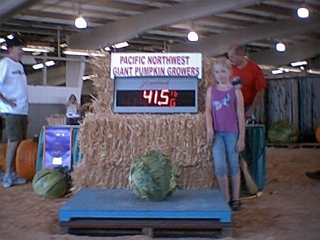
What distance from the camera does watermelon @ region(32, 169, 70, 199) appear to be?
19.3ft

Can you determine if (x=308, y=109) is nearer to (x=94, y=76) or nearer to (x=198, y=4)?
(x=198, y=4)

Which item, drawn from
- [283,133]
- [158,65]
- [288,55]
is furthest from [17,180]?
[288,55]

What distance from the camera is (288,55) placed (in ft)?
65.0

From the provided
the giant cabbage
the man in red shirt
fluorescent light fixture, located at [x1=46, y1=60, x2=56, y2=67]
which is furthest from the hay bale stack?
fluorescent light fixture, located at [x1=46, y1=60, x2=56, y2=67]

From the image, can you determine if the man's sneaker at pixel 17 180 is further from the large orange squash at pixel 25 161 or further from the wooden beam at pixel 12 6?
the wooden beam at pixel 12 6

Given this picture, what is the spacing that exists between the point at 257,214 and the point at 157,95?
1.42 metres

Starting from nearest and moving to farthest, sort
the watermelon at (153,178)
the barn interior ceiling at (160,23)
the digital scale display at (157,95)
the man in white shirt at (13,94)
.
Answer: the watermelon at (153,178) → the digital scale display at (157,95) → the man in white shirt at (13,94) → the barn interior ceiling at (160,23)

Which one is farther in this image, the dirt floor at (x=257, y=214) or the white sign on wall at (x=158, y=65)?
the white sign on wall at (x=158, y=65)

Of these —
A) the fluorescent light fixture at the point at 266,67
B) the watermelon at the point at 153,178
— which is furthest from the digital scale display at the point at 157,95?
the fluorescent light fixture at the point at 266,67

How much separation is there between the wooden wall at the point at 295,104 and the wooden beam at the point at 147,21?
11.6 ft

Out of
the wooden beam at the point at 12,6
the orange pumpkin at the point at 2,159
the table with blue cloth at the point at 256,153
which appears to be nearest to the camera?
the table with blue cloth at the point at 256,153

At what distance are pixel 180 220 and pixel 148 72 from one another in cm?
187

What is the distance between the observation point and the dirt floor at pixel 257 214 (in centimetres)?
420

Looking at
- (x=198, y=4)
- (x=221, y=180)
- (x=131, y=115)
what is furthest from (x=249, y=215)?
(x=198, y=4)
